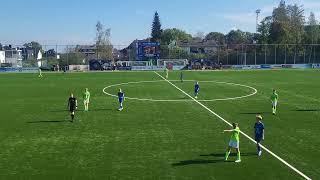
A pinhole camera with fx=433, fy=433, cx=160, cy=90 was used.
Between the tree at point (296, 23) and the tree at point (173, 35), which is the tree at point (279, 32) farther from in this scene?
the tree at point (173, 35)

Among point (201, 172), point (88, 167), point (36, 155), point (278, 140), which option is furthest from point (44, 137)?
point (278, 140)

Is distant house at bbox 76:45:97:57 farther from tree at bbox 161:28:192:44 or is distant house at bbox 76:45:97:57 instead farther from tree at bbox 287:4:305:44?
tree at bbox 287:4:305:44

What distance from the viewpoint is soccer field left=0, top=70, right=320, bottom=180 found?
56.0 ft

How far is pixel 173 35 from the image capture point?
572 ft

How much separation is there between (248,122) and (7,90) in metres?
32.6

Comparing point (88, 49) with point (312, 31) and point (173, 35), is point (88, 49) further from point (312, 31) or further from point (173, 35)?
point (312, 31)

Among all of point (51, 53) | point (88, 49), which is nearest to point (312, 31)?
point (51, 53)

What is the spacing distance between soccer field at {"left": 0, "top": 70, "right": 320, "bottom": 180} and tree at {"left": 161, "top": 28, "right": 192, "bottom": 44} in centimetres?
12613

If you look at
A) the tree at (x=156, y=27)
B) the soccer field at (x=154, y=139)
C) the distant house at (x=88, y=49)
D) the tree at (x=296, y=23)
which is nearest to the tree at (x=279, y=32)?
the tree at (x=296, y=23)

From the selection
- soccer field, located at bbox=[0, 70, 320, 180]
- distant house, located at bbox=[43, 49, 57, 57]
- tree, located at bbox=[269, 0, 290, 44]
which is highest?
tree, located at bbox=[269, 0, 290, 44]

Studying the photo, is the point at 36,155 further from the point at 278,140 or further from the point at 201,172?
the point at 278,140

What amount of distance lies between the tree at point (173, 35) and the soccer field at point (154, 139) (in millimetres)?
126129

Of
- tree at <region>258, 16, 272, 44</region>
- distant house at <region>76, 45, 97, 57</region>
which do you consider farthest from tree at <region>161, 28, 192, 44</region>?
tree at <region>258, 16, 272, 44</region>

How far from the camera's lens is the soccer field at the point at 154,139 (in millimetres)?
17078
